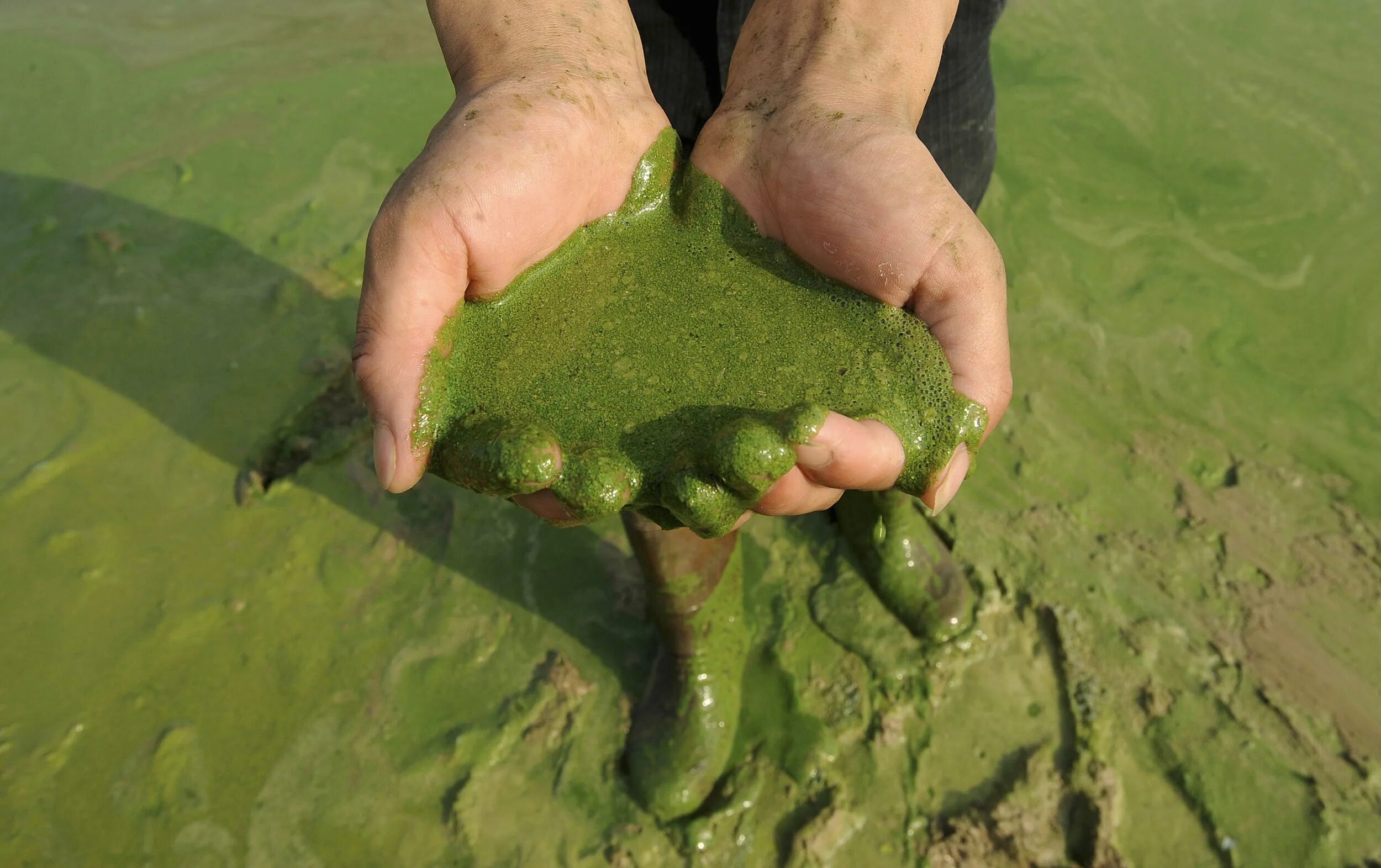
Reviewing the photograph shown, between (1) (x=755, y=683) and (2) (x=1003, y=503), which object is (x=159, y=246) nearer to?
(1) (x=755, y=683)

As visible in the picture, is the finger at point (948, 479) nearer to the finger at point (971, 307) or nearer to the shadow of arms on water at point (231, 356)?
the finger at point (971, 307)

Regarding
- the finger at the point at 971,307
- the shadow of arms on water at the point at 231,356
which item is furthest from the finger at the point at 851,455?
the shadow of arms on water at the point at 231,356

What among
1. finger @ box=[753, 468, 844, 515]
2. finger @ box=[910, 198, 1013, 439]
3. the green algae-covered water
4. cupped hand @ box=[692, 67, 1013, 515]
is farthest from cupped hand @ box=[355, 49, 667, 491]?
the green algae-covered water

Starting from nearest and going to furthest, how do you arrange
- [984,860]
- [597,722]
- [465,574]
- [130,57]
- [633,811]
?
[984,860] < [633,811] < [597,722] < [465,574] < [130,57]

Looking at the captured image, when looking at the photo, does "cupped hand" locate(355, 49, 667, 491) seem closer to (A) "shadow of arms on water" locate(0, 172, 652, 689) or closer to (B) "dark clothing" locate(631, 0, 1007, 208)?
(B) "dark clothing" locate(631, 0, 1007, 208)

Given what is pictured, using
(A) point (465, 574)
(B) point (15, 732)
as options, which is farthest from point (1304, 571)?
(B) point (15, 732)

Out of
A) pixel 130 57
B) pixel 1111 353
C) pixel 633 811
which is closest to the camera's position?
pixel 633 811
